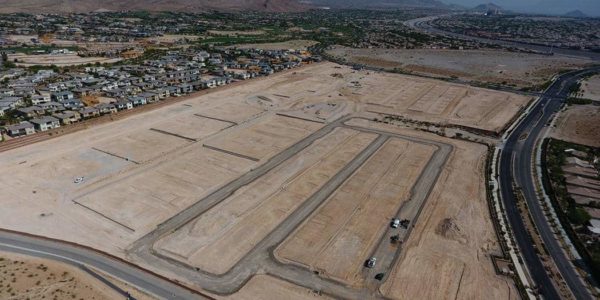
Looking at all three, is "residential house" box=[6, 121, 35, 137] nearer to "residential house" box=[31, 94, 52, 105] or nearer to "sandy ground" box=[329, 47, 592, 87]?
"residential house" box=[31, 94, 52, 105]

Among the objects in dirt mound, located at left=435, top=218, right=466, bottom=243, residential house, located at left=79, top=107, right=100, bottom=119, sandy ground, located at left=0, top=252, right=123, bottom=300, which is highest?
residential house, located at left=79, top=107, right=100, bottom=119

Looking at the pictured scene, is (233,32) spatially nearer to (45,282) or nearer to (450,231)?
(450,231)

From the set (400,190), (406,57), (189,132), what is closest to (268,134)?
(189,132)

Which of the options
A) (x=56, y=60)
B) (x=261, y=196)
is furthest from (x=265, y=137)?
(x=56, y=60)

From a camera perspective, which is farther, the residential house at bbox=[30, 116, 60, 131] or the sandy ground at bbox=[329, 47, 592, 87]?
the sandy ground at bbox=[329, 47, 592, 87]

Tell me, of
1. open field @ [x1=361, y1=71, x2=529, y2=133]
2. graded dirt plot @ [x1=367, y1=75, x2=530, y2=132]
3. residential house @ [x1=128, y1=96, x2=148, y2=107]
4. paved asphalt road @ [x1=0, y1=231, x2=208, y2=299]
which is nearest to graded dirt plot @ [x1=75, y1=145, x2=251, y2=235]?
paved asphalt road @ [x1=0, y1=231, x2=208, y2=299]

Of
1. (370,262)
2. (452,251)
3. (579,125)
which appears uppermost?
(370,262)
